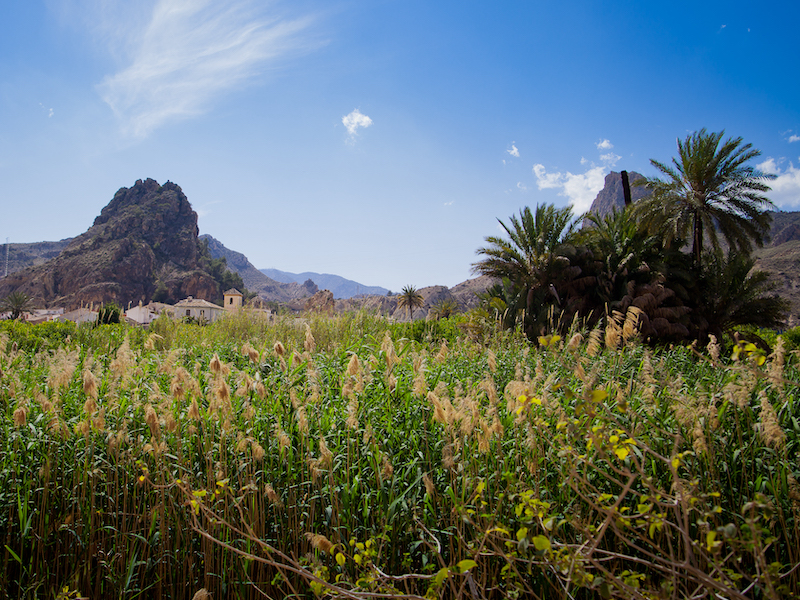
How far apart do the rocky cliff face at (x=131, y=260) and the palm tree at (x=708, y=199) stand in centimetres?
8905

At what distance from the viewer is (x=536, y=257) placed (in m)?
14.4

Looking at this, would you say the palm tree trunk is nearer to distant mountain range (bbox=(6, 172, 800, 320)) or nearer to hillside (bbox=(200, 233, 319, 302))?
distant mountain range (bbox=(6, 172, 800, 320))

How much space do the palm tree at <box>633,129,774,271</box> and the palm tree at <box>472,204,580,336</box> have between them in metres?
3.62

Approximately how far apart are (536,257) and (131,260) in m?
103

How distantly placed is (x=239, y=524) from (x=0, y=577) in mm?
1265

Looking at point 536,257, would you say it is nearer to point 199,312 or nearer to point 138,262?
point 199,312

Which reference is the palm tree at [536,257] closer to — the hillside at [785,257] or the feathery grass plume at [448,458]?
the hillside at [785,257]

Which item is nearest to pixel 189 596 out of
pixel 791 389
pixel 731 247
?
pixel 791 389

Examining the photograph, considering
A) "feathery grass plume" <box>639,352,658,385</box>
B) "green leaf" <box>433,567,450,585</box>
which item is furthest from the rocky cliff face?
"green leaf" <box>433,567,450,585</box>

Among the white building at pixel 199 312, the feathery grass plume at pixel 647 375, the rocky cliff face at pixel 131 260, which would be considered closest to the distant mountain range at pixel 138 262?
the rocky cliff face at pixel 131 260

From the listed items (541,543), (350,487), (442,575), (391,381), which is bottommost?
(350,487)

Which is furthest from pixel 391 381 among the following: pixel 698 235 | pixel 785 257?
pixel 785 257

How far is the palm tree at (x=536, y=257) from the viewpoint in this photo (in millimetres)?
14031

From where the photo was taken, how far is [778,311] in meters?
13.8
